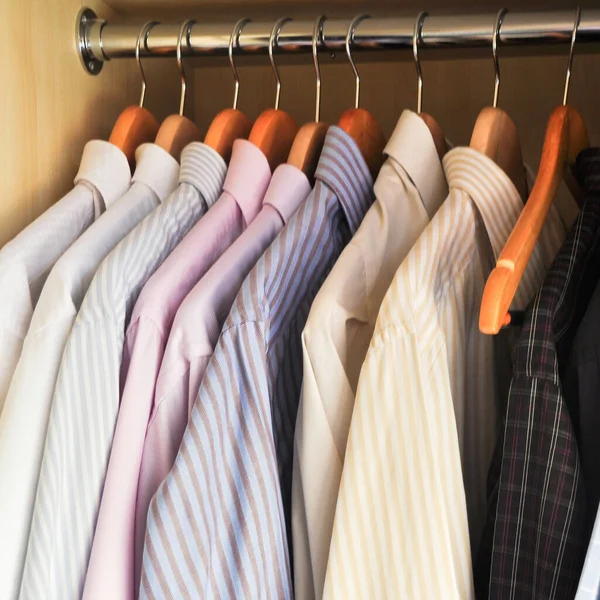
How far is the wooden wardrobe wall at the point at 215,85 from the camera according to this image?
31.0 inches

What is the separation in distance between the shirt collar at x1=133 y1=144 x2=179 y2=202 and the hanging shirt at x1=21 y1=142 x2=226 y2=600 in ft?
0.45

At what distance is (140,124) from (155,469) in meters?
0.37

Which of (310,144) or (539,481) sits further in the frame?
(310,144)

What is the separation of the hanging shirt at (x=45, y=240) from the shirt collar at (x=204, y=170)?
0.25ft

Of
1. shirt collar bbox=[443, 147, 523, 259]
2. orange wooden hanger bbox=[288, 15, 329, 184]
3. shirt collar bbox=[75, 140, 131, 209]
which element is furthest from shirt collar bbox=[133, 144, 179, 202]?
shirt collar bbox=[443, 147, 523, 259]

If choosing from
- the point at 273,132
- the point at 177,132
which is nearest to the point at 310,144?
the point at 273,132

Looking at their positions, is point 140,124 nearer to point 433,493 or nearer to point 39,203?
Result: point 39,203

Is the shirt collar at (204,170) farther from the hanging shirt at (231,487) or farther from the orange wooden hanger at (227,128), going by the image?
the hanging shirt at (231,487)

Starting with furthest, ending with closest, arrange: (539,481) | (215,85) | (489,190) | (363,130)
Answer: (215,85) < (363,130) < (489,190) < (539,481)

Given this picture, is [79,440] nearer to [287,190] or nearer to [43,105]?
[287,190]

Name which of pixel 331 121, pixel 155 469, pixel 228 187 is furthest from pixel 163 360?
pixel 331 121

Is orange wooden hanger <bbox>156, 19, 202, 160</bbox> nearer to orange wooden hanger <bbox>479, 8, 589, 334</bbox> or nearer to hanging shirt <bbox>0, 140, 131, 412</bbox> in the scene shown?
hanging shirt <bbox>0, 140, 131, 412</bbox>

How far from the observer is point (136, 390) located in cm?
62

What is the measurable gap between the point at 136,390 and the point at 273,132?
11.3 inches
